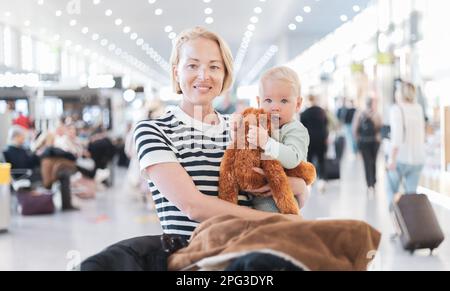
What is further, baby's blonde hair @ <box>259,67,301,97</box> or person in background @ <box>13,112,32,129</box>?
person in background @ <box>13,112,32,129</box>

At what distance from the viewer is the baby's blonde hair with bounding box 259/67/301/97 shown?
1.29 m

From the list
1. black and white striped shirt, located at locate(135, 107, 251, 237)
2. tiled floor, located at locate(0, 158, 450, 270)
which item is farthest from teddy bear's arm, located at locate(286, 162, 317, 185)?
tiled floor, located at locate(0, 158, 450, 270)

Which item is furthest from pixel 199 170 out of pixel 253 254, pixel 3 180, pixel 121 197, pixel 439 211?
pixel 121 197

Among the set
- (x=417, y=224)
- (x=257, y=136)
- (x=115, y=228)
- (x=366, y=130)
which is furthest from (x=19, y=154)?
(x=257, y=136)

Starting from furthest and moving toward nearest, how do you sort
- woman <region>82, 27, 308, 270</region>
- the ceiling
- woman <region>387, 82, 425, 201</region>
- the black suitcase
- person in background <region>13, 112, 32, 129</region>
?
1. person in background <region>13, 112, 32, 129</region>
2. woman <region>387, 82, 425, 201</region>
3. the black suitcase
4. the ceiling
5. woman <region>82, 27, 308, 270</region>

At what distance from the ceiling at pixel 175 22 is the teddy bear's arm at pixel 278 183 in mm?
917

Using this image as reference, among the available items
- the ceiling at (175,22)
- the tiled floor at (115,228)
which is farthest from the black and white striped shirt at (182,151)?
the tiled floor at (115,228)

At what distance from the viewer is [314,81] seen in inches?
114

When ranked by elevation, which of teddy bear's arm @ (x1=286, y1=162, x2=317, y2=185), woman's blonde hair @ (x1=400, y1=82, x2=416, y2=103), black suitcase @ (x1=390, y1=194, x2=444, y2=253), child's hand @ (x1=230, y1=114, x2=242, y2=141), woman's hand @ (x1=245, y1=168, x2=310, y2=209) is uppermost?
woman's blonde hair @ (x1=400, y1=82, x2=416, y2=103)

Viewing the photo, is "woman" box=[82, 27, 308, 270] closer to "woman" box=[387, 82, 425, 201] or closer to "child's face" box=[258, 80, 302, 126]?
"child's face" box=[258, 80, 302, 126]

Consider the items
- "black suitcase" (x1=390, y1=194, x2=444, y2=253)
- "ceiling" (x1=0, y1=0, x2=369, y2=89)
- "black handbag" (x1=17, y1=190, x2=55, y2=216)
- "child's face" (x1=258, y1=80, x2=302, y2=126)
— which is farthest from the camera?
"black handbag" (x1=17, y1=190, x2=55, y2=216)

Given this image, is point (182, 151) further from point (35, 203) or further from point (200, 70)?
point (35, 203)

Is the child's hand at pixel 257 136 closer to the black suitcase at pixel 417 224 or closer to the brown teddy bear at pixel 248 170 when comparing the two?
the brown teddy bear at pixel 248 170

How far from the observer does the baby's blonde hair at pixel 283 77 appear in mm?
1294
